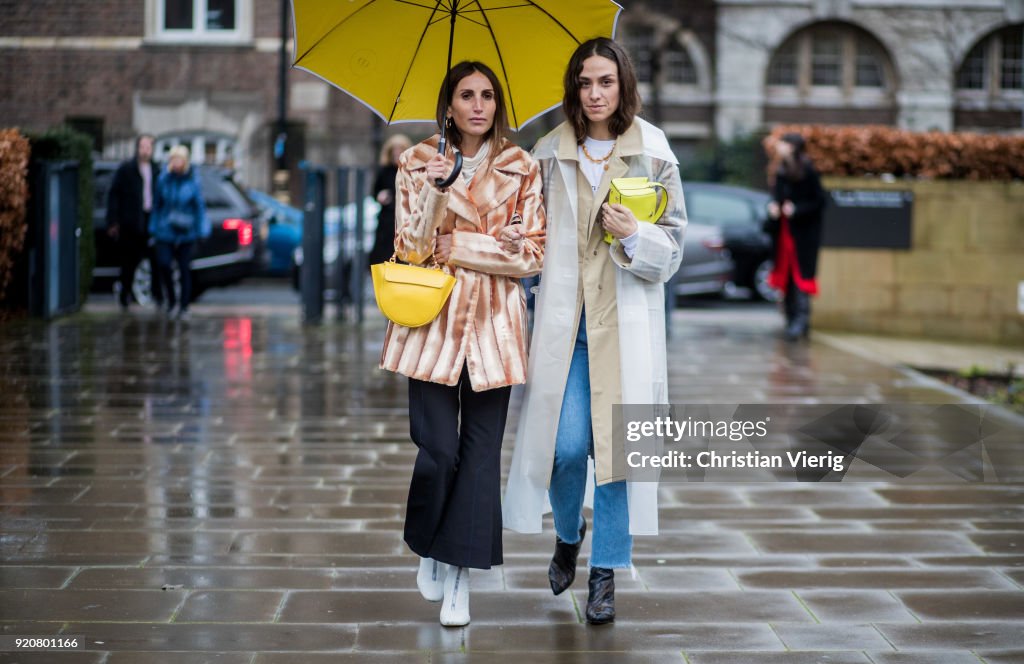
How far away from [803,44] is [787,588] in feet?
96.8

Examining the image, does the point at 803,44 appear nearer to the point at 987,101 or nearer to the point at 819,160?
the point at 987,101

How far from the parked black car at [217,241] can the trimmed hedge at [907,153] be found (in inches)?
253

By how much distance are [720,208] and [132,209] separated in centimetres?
764

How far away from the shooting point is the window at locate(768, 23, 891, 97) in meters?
33.0

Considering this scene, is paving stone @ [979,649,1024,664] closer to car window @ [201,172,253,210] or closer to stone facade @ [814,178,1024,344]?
stone facade @ [814,178,1024,344]

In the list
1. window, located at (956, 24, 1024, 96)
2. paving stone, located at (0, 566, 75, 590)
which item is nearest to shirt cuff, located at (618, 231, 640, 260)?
paving stone, located at (0, 566, 75, 590)

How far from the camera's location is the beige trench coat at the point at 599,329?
4648mm

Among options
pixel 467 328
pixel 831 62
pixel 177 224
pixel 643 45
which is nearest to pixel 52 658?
pixel 467 328

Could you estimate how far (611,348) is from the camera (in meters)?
4.66

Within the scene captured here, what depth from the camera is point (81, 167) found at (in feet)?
47.4

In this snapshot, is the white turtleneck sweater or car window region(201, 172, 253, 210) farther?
car window region(201, 172, 253, 210)

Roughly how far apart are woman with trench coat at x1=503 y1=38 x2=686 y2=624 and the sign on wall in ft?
29.1

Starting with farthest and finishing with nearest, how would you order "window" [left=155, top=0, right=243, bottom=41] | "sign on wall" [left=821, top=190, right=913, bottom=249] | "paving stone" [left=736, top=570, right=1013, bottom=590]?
"window" [left=155, top=0, right=243, bottom=41] → "sign on wall" [left=821, top=190, right=913, bottom=249] → "paving stone" [left=736, top=570, right=1013, bottom=590]

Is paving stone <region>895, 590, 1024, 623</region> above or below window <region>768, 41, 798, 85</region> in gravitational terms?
below
